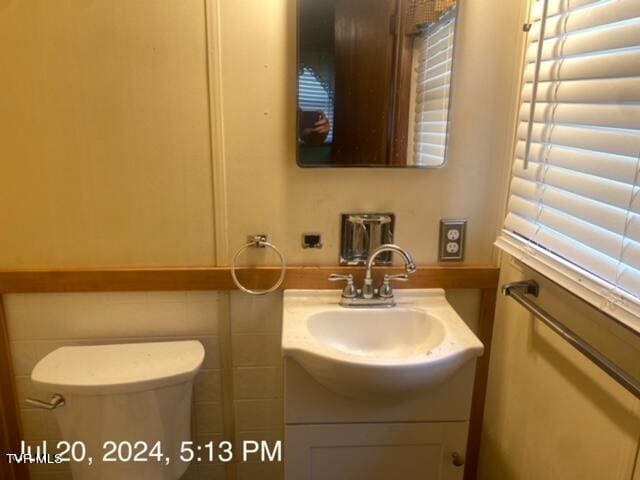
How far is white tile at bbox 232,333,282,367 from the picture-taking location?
1.54 m

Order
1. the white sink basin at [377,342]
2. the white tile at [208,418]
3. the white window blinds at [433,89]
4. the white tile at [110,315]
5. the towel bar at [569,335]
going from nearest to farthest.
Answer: the towel bar at [569,335], the white sink basin at [377,342], the white window blinds at [433,89], the white tile at [110,315], the white tile at [208,418]

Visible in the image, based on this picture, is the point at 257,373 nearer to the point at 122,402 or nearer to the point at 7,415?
the point at 122,402

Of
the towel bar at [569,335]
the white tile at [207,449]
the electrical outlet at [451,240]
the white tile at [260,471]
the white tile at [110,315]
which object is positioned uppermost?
the electrical outlet at [451,240]

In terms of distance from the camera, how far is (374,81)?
1354 millimetres

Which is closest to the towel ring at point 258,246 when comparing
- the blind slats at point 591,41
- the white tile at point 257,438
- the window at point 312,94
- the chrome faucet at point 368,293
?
the chrome faucet at point 368,293

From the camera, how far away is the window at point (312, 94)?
134 cm

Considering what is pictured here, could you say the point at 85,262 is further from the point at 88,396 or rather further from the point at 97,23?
the point at 97,23

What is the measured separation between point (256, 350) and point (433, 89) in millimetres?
942

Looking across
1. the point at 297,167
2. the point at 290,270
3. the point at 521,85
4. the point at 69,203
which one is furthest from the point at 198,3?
the point at 521,85

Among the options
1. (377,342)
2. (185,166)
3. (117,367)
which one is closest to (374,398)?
(377,342)

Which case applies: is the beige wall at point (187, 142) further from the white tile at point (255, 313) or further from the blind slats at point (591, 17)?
the blind slats at point (591, 17)

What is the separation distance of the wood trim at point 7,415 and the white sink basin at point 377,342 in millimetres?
857

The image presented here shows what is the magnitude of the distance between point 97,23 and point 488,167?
115 cm

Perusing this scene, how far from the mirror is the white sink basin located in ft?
1.34
